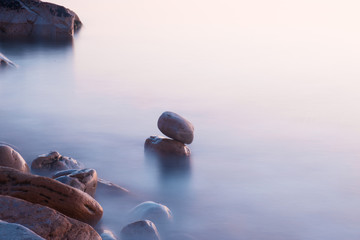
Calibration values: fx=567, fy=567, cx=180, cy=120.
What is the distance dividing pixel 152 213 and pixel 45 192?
2.92 feet

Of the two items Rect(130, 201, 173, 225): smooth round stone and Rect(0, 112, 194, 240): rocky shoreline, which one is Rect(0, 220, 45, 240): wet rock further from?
Rect(130, 201, 173, 225): smooth round stone

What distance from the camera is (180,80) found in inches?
452

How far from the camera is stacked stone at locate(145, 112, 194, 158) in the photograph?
5910 mm

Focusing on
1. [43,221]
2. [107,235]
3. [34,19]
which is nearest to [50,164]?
[107,235]

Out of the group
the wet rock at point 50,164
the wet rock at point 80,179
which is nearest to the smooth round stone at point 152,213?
the wet rock at point 80,179

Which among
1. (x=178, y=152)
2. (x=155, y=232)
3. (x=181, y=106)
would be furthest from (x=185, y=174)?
(x=181, y=106)

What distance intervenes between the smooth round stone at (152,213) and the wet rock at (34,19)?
1162 cm

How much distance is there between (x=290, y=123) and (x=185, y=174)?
2863 mm

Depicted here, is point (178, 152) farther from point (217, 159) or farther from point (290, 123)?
point (290, 123)

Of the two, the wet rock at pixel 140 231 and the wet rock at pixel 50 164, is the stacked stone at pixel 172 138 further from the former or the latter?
the wet rock at pixel 140 231

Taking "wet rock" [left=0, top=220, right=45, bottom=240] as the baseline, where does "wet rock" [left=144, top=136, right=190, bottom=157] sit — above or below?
below

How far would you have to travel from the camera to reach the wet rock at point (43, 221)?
319cm

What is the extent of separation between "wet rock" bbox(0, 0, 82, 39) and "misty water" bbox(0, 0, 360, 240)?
0.74 meters

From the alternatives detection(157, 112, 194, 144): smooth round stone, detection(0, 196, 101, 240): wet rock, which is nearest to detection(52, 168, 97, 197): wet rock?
detection(0, 196, 101, 240): wet rock
